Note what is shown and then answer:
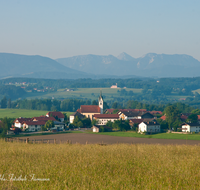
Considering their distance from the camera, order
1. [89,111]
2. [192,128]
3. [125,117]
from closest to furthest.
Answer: [192,128] < [125,117] < [89,111]

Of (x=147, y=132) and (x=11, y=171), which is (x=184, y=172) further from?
(x=147, y=132)

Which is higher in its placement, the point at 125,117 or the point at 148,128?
the point at 125,117

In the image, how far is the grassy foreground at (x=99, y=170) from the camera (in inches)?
665

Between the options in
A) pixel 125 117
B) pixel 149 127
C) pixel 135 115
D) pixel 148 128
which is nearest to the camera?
pixel 148 128

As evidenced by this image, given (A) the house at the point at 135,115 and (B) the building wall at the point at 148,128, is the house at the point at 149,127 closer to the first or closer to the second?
(B) the building wall at the point at 148,128

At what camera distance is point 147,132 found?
83188mm

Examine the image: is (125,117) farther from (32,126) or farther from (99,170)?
(99,170)

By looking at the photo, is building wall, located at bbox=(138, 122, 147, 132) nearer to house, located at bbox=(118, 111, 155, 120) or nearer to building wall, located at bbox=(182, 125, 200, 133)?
building wall, located at bbox=(182, 125, 200, 133)

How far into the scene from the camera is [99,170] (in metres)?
19.5

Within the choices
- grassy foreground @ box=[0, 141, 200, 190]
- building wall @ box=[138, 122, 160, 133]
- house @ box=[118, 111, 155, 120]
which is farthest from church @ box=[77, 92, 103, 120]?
grassy foreground @ box=[0, 141, 200, 190]

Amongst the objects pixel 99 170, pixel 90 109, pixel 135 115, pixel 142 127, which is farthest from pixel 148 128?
pixel 99 170

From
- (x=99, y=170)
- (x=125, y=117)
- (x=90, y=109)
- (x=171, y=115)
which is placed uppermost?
(x=90, y=109)

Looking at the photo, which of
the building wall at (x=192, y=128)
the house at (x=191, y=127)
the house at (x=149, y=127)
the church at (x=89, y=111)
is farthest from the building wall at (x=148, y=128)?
the church at (x=89, y=111)

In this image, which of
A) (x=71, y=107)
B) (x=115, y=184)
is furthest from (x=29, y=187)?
(x=71, y=107)
